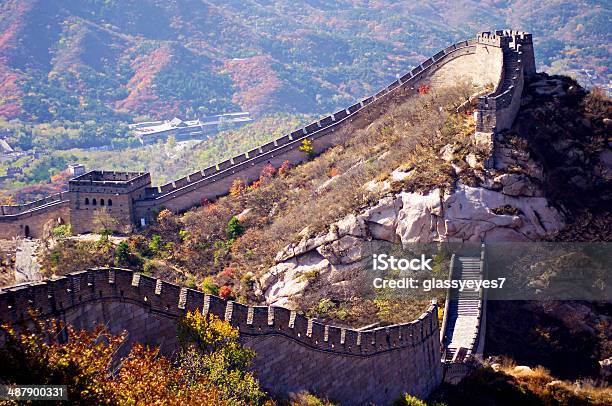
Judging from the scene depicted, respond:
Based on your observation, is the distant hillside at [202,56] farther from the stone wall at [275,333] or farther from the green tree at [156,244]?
the stone wall at [275,333]

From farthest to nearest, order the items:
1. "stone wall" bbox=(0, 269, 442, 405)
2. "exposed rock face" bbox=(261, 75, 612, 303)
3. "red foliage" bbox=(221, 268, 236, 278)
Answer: "red foliage" bbox=(221, 268, 236, 278) → "exposed rock face" bbox=(261, 75, 612, 303) → "stone wall" bbox=(0, 269, 442, 405)

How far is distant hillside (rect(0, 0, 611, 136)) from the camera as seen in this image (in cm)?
14700

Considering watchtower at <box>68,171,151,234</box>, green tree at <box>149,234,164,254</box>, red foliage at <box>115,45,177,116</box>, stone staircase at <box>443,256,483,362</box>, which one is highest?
red foliage at <box>115,45,177,116</box>

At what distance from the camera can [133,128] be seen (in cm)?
13812

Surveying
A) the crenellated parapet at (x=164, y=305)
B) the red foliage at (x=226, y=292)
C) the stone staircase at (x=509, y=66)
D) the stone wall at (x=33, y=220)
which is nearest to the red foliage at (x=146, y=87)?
the stone wall at (x=33, y=220)

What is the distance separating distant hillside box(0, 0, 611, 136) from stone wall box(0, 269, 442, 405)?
103889 millimetres

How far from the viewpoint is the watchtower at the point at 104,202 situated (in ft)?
A: 167

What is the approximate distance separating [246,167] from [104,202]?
665 centimetres

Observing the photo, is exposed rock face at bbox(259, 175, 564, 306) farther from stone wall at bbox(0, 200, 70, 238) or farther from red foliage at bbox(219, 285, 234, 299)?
stone wall at bbox(0, 200, 70, 238)

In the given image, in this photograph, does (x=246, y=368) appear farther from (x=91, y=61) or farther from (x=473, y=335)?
(x=91, y=61)

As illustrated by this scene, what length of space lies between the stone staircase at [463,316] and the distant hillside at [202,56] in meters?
96.8

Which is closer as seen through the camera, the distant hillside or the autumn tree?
the autumn tree

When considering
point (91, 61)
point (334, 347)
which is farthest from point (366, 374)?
point (91, 61)

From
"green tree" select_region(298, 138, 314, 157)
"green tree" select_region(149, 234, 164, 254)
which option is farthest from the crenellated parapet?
"green tree" select_region(298, 138, 314, 157)
